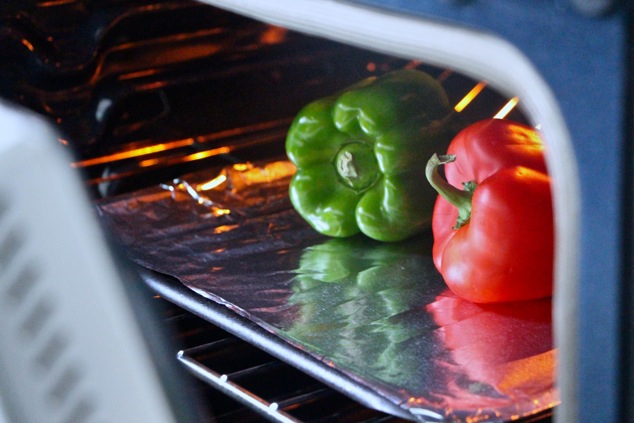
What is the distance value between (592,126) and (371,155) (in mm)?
701

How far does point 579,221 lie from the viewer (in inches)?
17.0

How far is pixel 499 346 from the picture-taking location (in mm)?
805

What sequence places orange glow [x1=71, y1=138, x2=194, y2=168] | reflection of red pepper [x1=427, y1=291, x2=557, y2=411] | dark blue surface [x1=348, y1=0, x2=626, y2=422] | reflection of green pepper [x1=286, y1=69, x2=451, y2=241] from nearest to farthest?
dark blue surface [x1=348, y1=0, x2=626, y2=422] < reflection of red pepper [x1=427, y1=291, x2=557, y2=411] < reflection of green pepper [x1=286, y1=69, x2=451, y2=241] < orange glow [x1=71, y1=138, x2=194, y2=168]

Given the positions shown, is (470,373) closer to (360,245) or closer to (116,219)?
(360,245)

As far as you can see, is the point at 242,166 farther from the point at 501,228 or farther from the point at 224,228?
the point at 501,228

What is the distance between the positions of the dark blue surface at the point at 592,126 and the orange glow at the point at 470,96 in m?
0.91

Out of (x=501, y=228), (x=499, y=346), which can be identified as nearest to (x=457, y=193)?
(x=501, y=228)

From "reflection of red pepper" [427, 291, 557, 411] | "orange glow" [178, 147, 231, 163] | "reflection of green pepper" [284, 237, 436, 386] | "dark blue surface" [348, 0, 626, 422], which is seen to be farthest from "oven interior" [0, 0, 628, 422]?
"dark blue surface" [348, 0, 626, 422]

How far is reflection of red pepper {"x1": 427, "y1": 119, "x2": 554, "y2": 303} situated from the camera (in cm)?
86

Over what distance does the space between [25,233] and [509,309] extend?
1.91 feet

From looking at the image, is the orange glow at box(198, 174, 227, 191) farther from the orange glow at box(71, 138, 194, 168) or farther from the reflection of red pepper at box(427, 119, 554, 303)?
the reflection of red pepper at box(427, 119, 554, 303)

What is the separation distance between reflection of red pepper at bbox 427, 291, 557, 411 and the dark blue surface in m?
0.27

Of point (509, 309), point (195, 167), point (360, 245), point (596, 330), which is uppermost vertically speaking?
point (195, 167)

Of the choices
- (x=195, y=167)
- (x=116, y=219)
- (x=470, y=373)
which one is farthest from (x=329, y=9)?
(x=195, y=167)
